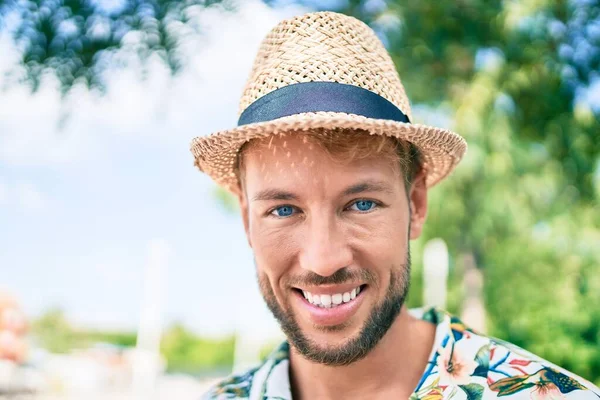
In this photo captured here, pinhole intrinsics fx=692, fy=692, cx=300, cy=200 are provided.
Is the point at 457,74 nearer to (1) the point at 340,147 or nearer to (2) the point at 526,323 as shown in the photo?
(1) the point at 340,147

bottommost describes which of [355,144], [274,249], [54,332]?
[274,249]

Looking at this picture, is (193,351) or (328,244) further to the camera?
(193,351)

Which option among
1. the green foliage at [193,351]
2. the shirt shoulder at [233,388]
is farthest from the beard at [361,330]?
the green foliage at [193,351]

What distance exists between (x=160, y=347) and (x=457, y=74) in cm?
2800

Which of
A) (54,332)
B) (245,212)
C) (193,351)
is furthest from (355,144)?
(54,332)

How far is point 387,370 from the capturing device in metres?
2.10

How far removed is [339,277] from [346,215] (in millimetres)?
170

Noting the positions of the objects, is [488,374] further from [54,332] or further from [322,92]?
[54,332]

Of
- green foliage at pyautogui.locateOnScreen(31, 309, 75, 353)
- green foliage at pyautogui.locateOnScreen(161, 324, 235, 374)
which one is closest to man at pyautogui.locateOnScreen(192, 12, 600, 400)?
green foliage at pyautogui.locateOnScreen(161, 324, 235, 374)

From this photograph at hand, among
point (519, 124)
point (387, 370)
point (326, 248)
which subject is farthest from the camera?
point (519, 124)

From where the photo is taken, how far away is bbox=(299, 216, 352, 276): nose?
183cm

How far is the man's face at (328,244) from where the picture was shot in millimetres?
1866

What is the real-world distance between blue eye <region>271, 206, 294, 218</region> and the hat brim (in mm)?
211

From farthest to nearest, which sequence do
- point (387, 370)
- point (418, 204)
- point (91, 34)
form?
1. point (91, 34)
2. point (418, 204)
3. point (387, 370)
